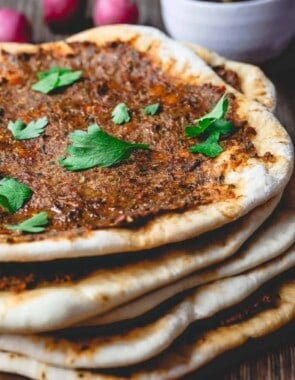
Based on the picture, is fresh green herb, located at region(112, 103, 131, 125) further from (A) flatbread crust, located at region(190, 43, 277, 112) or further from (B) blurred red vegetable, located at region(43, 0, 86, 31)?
(B) blurred red vegetable, located at region(43, 0, 86, 31)

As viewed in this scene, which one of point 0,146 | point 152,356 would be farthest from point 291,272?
point 0,146

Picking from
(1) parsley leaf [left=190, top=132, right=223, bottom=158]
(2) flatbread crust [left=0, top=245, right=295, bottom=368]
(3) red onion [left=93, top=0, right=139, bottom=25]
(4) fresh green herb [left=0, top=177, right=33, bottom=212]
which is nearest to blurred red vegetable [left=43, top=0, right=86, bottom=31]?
(3) red onion [left=93, top=0, right=139, bottom=25]

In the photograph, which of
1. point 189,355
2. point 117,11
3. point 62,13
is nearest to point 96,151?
point 189,355

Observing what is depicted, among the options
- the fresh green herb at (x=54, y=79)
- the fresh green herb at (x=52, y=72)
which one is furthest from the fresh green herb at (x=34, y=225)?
the fresh green herb at (x=52, y=72)

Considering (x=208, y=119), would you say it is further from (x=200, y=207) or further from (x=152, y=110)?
(x=200, y=207)

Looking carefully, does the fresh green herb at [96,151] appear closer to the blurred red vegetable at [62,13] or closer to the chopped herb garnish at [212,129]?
the chopped herb garnish at [212,129]

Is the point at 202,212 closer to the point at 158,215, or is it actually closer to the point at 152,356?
the point at 158,215
